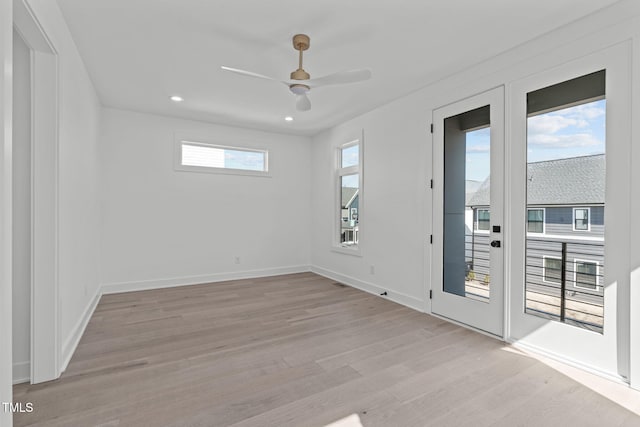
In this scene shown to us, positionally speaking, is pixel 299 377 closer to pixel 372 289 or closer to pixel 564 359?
pixel 564 359

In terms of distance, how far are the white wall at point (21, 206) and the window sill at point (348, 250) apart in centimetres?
374

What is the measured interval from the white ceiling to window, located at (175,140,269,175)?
1215 mm

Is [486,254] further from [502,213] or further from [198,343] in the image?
[198,343]

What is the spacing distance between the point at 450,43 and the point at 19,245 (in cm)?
368

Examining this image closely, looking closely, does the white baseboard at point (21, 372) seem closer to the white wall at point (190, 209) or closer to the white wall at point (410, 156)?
the white wall at point (190, 209)

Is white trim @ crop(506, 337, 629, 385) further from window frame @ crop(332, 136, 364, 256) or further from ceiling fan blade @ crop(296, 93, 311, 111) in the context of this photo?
ceiling fan blade @ crop(296, 93, 311, 111)

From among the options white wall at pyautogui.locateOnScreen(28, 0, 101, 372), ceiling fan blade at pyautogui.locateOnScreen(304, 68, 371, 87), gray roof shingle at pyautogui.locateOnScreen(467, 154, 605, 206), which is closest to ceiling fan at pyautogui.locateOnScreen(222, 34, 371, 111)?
ceiling fan blade at pyautogui.locateOnScreen(304, 68, 371, 87)

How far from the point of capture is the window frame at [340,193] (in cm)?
473

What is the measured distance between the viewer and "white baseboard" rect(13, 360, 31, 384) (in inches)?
83.0

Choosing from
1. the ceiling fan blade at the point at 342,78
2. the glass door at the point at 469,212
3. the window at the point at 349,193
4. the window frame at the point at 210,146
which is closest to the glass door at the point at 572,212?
the glass door at the point at 469,212

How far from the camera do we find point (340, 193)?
5.41 metres

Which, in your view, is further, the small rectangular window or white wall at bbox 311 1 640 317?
the small rectangular window

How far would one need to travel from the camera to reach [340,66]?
10.3 feet
